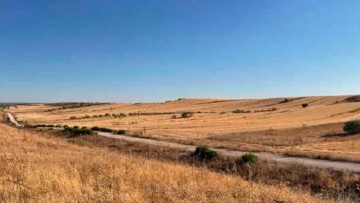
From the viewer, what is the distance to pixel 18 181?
9.12 m

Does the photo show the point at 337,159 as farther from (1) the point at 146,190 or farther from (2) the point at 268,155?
(1) the point at 146,190

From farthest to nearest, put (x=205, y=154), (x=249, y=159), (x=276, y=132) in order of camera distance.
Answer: (x=276, y=132) → (x=205, y=154) → (x=249, y=159)

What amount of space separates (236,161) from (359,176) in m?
7.36

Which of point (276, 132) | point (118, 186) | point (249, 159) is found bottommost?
point (276, 132)

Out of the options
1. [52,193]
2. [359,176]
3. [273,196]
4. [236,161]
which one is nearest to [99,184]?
[52,193]

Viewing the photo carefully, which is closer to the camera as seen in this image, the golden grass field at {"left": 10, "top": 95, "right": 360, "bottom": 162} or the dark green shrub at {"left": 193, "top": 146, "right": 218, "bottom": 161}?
the dark green shrub at {"left": 193, "top": 146, "right": 218, "bottom": 161}

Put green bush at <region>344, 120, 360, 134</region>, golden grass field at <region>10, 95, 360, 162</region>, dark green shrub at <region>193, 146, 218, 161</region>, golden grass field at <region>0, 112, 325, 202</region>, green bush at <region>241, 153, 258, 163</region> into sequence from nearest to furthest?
golden grass field at <region>0, 112, 325, 202</region> → green bush at <region>241, 153, 258, 163</region> → dark green shrub at <region>193, 146, 218, 161</region> → golden grass field at <region>10, 95, 360, 162</region> → green bush at <region>344, 120, 360, 134</region>

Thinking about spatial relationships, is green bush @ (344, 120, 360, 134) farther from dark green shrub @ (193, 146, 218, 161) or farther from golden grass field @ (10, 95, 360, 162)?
dark green shrub @ (193, 146, 218, 161)

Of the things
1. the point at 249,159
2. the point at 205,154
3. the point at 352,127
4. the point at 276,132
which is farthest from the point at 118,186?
the point at 276,132

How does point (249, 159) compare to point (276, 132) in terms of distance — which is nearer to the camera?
point (249, 159)

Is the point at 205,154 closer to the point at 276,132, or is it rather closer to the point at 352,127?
the point at 276,132

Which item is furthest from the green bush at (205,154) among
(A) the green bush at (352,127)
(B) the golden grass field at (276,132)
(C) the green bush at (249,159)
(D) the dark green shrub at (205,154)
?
(A) the green bush at (352,127)

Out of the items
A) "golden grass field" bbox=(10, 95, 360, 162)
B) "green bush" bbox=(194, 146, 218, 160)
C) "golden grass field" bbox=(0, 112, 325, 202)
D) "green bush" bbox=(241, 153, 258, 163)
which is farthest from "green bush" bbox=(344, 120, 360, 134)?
"golden grass field" bbox=(0, 112, 325, 202)

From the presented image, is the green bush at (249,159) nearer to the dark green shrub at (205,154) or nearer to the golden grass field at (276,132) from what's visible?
the dark green shrub at (205,154)
